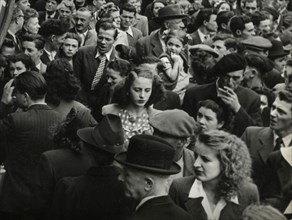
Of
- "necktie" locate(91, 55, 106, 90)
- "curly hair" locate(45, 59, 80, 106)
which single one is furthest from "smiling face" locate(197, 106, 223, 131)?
"necktie" locate(91, 55, 106, 90)

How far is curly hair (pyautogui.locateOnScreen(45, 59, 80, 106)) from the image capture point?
6.10 meters

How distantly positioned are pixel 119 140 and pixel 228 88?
249 centimetres

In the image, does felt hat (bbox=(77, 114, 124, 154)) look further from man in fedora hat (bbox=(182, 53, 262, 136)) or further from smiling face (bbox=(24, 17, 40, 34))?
smiling face (bbox=(24, 17, 40, 34))

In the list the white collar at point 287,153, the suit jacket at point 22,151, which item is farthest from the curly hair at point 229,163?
the suit jacket at point 22,151

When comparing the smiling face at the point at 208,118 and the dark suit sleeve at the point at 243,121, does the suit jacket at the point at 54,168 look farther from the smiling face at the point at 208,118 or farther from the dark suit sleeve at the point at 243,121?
the dark suit sleeve at the point at 243,121

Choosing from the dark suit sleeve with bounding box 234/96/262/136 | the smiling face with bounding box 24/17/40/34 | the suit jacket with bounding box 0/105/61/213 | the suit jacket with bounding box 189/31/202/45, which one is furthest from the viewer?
the suit jacket with bounding box 189/31/202/45

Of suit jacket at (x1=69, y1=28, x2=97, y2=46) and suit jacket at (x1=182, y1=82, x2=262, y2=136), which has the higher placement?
suit jacket at (x1=182, y1=82, x2=262, y2=136)

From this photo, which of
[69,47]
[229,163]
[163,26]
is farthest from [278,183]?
[163,26]

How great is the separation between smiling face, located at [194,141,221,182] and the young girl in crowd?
3.66 m

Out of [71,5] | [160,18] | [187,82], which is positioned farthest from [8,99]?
[71,5]

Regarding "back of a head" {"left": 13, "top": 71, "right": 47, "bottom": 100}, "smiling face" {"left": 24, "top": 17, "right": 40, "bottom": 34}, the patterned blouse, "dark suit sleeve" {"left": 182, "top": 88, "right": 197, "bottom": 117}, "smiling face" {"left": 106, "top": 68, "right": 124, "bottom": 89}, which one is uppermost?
"back of a head" {"left": 13, "top": 71, "right": 47, "bottom": 100}

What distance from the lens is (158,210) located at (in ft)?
13.1

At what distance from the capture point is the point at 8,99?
22.4 ft

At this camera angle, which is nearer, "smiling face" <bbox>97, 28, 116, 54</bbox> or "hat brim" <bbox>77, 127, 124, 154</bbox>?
"hat brim" <bbox>77, 127, 124, 154</bbox>
